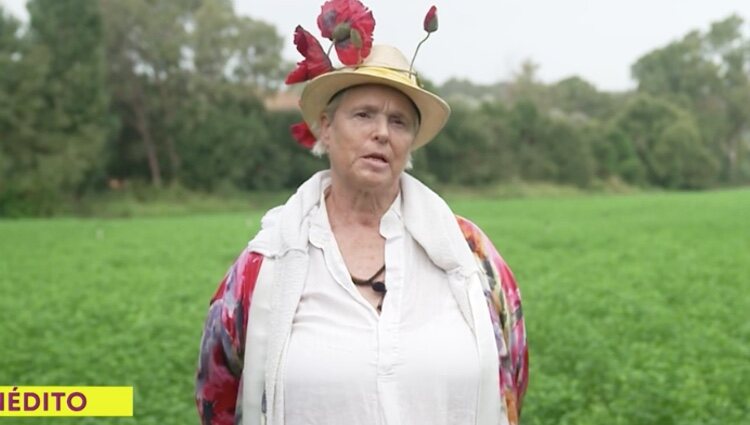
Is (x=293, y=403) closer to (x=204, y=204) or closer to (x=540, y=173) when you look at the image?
(x=204, y=204)

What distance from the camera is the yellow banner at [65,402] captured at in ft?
14.0

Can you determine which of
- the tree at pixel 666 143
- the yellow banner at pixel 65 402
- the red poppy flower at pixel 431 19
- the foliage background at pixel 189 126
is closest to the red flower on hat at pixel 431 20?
the red poppy flower at pixel 431 19

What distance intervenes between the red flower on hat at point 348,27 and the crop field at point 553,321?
3.39 metres

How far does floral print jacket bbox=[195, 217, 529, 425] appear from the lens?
206 centimetres

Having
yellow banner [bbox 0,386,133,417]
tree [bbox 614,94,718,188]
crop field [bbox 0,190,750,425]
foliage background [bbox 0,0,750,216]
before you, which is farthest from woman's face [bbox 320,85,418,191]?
tree [bbox 614,94,718,188]

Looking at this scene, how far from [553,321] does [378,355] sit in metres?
6.14

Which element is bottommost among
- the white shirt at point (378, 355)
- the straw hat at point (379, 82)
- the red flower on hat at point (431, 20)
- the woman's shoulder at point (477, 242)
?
the white shirt at point (378, 355)

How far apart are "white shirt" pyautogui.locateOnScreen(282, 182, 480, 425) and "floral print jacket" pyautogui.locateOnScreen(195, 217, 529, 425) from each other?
13 cm

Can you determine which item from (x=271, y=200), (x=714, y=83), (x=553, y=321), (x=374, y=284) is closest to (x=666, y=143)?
(x=714, y=83)

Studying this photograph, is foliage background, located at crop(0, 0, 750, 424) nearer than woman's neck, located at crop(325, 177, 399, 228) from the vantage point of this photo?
No

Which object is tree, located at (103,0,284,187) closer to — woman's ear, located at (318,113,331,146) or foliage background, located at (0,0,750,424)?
foliage background, located at (0,0,750,424)

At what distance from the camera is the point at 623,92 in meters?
73.9

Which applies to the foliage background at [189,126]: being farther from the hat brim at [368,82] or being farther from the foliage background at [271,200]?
the hat brim at [368,82]

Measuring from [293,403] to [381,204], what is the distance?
55cm
